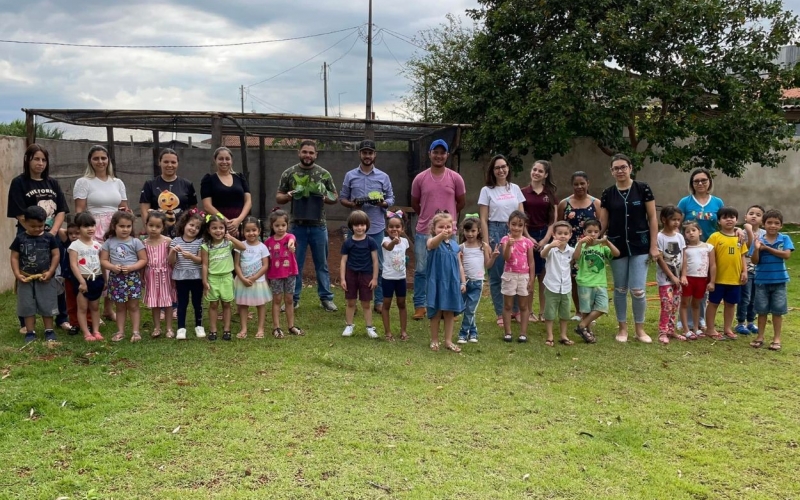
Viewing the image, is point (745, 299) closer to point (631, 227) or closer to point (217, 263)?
point (631, 227)

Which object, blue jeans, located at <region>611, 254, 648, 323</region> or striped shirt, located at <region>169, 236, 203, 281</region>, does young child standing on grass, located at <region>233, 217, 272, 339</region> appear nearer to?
striped shirt, located at <region>169, 236, 203, 281</region>

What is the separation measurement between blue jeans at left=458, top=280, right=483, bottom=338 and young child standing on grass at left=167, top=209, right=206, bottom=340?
2166mm

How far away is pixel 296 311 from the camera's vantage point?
245 inches

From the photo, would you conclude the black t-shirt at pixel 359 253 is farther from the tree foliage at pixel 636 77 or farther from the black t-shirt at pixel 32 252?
the tree foliage at pixel 636 77

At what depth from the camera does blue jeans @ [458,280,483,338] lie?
520 centimetres

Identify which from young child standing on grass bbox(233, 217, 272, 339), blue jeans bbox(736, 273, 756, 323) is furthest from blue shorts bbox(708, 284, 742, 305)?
young child standing on grass bbox(233, 217, 272, 339)

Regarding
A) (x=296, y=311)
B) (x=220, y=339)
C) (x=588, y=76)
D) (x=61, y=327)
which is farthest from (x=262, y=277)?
(x=588, y=76)

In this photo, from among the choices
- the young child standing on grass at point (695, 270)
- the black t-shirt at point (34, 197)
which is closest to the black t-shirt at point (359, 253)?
the black t-shirt at point (34, 197)

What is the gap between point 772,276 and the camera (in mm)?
5180

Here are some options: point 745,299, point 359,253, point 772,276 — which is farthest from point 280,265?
point 745,299

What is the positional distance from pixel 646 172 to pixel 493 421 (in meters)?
11.3

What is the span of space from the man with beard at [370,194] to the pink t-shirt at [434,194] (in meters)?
0.40

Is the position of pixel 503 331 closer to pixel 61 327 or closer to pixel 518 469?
pixel 518 469

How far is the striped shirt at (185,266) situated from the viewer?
197 inches
